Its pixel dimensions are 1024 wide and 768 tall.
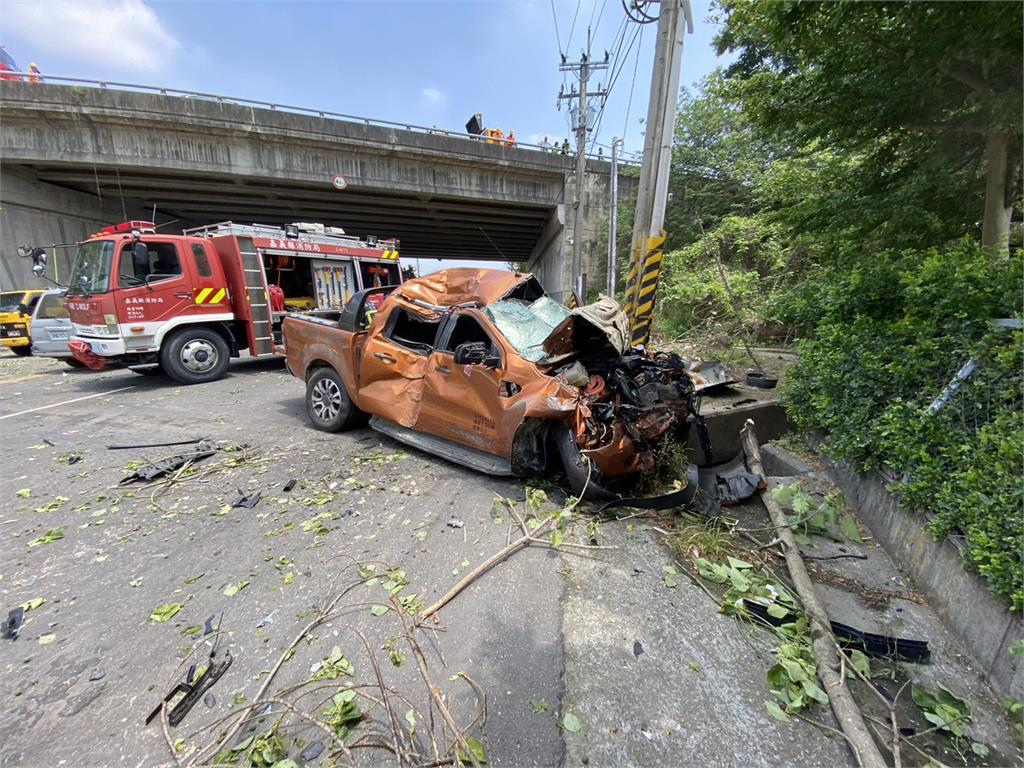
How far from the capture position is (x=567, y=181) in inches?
757

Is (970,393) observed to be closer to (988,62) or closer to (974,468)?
(974,468)

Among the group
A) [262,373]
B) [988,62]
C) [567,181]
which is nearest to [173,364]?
[262,373]

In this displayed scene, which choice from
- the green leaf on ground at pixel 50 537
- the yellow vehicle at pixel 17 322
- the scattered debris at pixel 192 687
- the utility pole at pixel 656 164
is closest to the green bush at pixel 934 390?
the utility pole at pixel 656 164

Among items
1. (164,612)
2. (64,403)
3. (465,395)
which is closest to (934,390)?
(465,395)

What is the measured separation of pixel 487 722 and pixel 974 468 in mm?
3002

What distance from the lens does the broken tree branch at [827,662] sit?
70.9 inches

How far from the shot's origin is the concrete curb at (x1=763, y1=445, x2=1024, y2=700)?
2.17 metres

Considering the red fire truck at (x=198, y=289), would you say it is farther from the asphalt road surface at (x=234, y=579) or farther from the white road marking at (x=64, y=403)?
the asphalt road surface at (x=234, y=579)

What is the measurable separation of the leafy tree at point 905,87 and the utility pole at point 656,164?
136 cm

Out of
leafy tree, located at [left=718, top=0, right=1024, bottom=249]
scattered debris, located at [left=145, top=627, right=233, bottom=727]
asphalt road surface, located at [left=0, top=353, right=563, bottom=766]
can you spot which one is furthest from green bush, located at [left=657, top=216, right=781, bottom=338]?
scattered debris, located at [left=145, top=627, right=233, bottom=727]

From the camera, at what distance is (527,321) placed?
4578 mm

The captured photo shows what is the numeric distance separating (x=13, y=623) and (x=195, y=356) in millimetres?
7042

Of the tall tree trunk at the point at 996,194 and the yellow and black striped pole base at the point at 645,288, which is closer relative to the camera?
the tall tree trunk at the point at 996,194

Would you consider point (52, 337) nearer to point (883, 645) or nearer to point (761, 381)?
point (761, 381)
